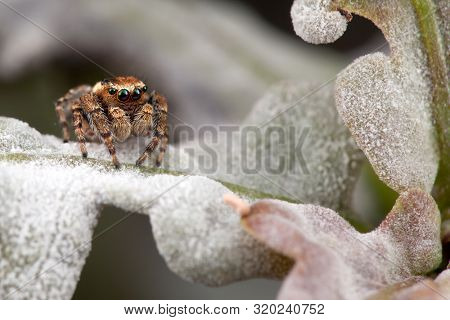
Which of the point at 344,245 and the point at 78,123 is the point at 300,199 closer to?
the point at 344,245

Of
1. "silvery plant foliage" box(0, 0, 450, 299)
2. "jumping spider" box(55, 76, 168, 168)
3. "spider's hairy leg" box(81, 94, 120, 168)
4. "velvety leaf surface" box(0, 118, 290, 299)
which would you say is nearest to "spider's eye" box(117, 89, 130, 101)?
"jumping spider" box(55, 76, 168, 168)

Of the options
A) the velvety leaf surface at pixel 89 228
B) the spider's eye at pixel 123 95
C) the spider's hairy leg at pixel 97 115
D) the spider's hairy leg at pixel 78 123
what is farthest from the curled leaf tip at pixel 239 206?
the spider's eye at pixel 123 95

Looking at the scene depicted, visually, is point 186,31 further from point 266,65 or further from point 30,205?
point 30,205

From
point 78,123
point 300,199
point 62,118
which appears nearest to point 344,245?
point 300,199

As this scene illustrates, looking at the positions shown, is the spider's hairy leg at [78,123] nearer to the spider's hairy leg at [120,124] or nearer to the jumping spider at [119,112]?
the jumping spider at [119,112]

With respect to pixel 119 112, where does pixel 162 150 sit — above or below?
above

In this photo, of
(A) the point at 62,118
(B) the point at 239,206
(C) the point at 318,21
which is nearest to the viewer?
(B) the point at 239,206

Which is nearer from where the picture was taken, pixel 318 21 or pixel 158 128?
pixel 318 21

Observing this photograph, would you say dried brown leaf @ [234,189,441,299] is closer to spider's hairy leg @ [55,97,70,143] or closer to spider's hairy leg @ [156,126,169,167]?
spider's hairy leg @ [156,126,169,167]
